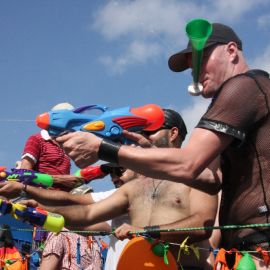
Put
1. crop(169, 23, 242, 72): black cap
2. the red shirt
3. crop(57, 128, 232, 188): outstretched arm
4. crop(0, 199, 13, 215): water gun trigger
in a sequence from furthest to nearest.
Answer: the red shirt
crop(0, 199, 13, 215): water gun trigger
crop(169, 23, 242, 72): black cap
crop(57, 128, 232, 188): outstretched arm

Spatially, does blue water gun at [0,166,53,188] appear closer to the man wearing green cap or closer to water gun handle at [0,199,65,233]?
water gun handle at [0,199,65,233]

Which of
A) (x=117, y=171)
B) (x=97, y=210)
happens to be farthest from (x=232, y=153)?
(x=117, y=171)

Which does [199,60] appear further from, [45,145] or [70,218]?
[45,145]

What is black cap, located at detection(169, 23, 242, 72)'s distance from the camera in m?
2.90

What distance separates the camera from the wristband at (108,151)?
2545mm

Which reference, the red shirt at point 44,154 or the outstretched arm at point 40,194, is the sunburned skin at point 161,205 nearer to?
the outstretched arm at point 40,194

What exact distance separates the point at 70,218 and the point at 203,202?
38.6 inches

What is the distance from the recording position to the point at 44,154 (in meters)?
5.45

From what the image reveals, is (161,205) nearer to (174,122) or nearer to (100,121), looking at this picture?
(174,122)

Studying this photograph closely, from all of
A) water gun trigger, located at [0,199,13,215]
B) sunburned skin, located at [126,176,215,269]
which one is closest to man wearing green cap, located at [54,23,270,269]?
water gun trigger, located at [0,199,13,215]

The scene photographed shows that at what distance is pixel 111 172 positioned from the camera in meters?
4.84

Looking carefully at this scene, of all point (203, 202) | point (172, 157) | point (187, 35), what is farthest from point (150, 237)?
point (187, 35)

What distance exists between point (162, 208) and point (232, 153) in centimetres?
117

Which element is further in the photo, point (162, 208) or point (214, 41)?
point (162, 208)
